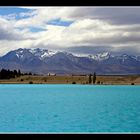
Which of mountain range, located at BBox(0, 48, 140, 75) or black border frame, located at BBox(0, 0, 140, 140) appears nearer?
black border frame, located at BBox(0, 0, 140, 140)

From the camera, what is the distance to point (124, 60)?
196 meters

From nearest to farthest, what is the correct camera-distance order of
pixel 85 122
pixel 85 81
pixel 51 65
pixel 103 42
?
1. pixel 85 122
2. pixel 85 81
3. pixel 103 42
4. pixel 51 65

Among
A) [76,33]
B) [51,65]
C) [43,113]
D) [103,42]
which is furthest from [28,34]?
[43,113]

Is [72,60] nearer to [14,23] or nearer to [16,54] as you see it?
[16,54]

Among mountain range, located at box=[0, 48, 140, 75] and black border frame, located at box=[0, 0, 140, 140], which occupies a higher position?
mountain range, located at box=[0, 48, 140, 75]

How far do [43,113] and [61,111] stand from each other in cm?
236

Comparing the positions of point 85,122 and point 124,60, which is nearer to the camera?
point 85,122

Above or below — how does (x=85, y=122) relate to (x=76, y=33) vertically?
below
